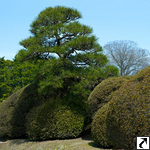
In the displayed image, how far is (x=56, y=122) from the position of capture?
22.6ft

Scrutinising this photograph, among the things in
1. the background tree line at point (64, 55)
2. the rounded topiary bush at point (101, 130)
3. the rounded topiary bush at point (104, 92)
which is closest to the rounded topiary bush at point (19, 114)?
the background tree line at point (64, 55)

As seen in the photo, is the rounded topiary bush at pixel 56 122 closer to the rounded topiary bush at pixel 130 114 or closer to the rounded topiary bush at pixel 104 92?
the rounded topiary bush at pixel 104 92

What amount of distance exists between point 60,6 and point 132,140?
6.98 metres

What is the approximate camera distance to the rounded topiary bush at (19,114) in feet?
26.9

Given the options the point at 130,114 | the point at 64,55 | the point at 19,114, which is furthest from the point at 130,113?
the point at 19,114

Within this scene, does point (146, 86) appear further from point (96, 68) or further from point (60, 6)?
point (60, 6)

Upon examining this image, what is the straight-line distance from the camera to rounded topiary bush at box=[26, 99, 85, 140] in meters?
6.84

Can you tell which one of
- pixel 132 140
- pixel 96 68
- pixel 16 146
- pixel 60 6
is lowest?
pixel 16 146

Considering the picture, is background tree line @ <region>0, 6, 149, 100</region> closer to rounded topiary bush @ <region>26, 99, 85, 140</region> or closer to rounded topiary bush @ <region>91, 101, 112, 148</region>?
rounded topiary bush @ <region>26, 99, 85, 140</region>

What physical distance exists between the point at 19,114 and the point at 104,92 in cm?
388

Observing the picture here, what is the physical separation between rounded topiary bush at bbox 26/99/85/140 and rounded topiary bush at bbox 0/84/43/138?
0.96 meters

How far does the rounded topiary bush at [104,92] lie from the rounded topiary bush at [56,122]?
2.00ft

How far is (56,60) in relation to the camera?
24.3ft

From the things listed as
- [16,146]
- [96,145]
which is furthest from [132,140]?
[16,146]
